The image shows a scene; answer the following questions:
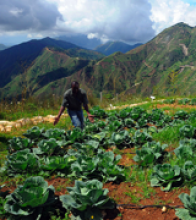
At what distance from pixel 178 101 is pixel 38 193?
8539mm

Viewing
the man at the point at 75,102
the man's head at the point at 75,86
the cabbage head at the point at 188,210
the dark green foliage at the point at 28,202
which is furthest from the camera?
the man at the point at 75,102

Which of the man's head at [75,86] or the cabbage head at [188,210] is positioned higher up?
the man's head at [75,86]

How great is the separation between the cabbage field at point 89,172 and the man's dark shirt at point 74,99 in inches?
32.7

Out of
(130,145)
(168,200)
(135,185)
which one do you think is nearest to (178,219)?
(168,200)

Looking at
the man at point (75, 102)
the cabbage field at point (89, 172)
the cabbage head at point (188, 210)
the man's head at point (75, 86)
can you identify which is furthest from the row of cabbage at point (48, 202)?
the man's head at point (75, 86)

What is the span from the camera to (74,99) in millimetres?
5688

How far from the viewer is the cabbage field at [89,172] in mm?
2414

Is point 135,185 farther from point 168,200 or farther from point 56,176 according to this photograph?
point 56,176

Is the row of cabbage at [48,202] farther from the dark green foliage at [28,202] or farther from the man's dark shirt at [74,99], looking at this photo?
the man's dark shirt at [74,99]

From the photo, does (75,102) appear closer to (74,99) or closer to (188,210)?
(74,99)

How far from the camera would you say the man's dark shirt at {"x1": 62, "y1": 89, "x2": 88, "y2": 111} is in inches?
221

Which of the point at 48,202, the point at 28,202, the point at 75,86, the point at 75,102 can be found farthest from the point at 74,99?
the point at 28,202

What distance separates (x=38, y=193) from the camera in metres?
2.51

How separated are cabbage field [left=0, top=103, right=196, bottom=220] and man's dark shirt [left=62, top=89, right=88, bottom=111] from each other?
2.73ft
